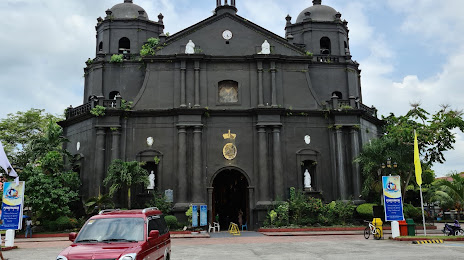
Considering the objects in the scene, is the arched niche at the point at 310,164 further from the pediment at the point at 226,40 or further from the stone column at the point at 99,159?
the stone column at the point at 99,159

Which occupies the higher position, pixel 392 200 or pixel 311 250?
pixel 392 200

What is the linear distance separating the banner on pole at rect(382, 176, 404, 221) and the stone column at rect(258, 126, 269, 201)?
790 cm

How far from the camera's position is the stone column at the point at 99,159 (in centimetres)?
2598

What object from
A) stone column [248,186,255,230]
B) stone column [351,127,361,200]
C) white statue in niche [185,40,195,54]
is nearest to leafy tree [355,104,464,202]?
stone column [351,127,361,200]

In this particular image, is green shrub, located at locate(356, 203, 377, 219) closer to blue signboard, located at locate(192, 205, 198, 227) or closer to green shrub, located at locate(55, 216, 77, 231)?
blue signboard, located at locate(192, 205, 198, 227)

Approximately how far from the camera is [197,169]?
25922mm

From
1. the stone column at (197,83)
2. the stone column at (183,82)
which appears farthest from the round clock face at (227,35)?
the stone column at (183,82)

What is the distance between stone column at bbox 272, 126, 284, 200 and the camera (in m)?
25.9

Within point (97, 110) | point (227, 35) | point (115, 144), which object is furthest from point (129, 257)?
point (227, 35)

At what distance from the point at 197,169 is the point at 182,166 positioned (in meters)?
0.95

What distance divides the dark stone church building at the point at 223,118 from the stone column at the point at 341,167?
0.07 m

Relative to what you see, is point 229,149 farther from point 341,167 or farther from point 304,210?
point 341,167

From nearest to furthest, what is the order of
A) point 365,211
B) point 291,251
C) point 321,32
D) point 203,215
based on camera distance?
1. point 291,251
2. point 203,215
3. point 365,211
4. point 321,32

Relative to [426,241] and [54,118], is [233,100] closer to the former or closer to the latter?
[426,241]
